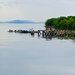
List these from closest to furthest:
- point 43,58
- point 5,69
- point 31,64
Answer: point 5,69 → point 31,64 → point 43,58

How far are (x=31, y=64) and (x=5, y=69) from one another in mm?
6114

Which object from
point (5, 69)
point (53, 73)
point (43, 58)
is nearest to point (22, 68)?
point (5, 69)

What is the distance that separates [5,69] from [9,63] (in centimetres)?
508

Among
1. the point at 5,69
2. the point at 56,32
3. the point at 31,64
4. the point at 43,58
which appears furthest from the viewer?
the point at 56,32

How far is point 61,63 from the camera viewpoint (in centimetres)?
4475

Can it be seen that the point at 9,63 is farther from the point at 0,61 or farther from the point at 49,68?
the point at 49,68

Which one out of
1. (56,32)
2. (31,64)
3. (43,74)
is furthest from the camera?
(56,32)

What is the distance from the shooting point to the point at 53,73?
3784cm

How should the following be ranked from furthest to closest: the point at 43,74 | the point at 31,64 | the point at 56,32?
the point at 56,32
the point at 31,64
the point at 43,74

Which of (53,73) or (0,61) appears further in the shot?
(0,61)

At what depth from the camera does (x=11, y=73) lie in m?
37.9

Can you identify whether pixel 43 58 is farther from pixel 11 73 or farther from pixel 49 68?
pixel 11 73

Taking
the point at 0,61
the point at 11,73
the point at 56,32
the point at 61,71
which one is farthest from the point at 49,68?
the point at 56,32

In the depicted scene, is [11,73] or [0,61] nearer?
[11,73]
